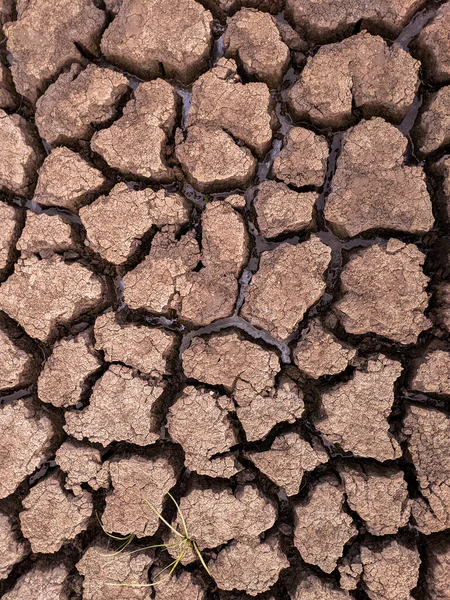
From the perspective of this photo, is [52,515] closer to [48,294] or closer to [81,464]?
[81,464]

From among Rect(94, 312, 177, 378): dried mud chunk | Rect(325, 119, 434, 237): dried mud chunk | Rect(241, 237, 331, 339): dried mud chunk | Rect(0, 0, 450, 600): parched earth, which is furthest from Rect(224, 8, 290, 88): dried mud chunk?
Rect(94, 312, 177, 378): dried mud chunk

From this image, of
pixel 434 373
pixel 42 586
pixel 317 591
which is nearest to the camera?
pixel 434 373

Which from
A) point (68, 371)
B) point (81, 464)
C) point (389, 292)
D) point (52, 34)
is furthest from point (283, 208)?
point (81, 464)

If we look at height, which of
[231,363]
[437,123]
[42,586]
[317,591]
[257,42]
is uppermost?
[437,123]

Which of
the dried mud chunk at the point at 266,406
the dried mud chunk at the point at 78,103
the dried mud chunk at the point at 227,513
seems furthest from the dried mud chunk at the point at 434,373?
the dried mud chunk at the point at 78,103

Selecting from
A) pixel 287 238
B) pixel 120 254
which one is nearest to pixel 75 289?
pixel 120 254

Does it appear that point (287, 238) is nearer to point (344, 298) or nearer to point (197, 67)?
point (344, 298)
